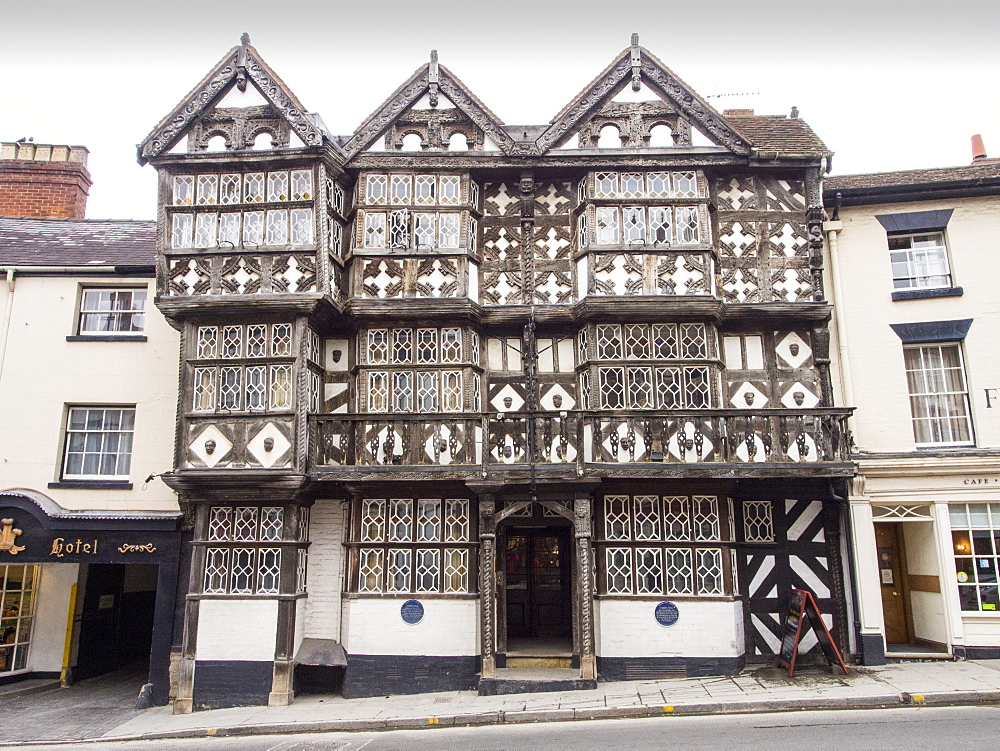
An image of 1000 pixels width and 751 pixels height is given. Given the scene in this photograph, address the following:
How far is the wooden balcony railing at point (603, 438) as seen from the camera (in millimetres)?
11961

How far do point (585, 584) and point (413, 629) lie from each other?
297cm

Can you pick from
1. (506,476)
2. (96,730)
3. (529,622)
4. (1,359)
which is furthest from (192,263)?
(529,622)

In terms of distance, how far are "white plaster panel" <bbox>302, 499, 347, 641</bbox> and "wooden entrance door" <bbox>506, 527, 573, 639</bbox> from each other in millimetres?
3060

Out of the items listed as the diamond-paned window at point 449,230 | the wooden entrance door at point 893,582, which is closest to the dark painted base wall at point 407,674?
the diamond-paned window at point 449,230

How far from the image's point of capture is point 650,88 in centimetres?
1386

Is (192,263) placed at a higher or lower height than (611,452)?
higher

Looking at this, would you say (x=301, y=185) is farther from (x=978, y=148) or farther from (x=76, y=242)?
(x=978, y=148)

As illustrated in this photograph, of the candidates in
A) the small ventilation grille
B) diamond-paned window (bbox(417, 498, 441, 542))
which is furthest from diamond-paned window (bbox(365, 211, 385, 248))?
the small ventilation grille

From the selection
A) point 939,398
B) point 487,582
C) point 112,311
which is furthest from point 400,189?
point 939,398

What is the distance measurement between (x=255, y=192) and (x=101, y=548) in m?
6.89

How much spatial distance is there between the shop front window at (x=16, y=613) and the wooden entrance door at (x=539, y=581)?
9.58 metres

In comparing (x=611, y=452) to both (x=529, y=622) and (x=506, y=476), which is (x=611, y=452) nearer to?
(x=506, y=476)

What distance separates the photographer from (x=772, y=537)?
41.6 ft

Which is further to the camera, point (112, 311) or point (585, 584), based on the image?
point (112, 311)
